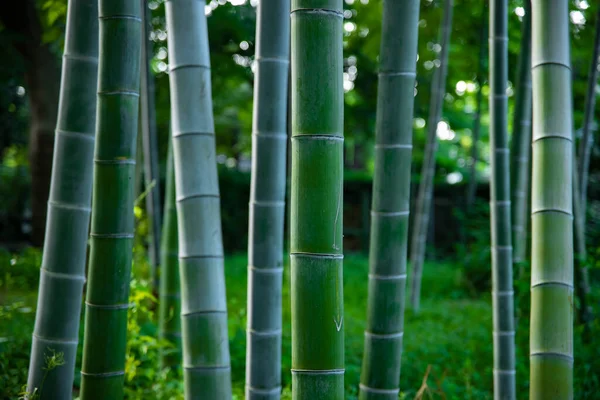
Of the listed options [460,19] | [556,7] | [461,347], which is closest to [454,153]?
[460,19]

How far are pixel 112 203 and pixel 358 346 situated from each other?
9.17ft

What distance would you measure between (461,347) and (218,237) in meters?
2.87

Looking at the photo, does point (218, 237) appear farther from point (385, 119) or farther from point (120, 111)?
point (385, 119)

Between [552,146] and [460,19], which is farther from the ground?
[460,19]

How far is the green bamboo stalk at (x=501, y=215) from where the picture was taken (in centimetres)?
286

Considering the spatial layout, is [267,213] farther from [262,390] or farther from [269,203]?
[262,390]

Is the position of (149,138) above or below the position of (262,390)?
above

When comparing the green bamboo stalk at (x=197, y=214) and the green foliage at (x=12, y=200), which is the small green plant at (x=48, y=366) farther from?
the green foliage at (x=12, y=200)

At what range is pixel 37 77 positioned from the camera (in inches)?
333

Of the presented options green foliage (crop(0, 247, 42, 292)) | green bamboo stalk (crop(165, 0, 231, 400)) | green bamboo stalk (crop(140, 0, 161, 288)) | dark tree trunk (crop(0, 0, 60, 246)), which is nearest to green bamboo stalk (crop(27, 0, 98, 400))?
green bamboo stalk (crop(165, 0, 231, 400))

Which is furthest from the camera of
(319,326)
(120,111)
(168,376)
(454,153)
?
(454,153)

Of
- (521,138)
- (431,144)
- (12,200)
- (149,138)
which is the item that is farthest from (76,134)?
(12,200)

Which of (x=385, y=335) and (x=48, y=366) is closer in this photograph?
(x=48, y=366)

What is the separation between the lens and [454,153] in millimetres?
17453
